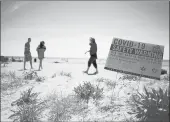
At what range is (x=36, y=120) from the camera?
2.71 metres

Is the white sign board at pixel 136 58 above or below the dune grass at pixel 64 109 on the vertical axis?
above

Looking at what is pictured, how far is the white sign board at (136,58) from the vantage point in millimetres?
3635

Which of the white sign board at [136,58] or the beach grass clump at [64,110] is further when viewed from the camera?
the white sign board at [136,58]

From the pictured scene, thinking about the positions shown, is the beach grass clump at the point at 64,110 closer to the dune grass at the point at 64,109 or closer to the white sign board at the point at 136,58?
the dune grass at the point at 64,109

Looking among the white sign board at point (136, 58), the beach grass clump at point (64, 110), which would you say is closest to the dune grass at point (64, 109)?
the beach grass clump at point (64, 110)

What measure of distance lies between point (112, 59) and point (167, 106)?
1858mm

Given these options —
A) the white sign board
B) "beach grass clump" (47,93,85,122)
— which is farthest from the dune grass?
the white sign board

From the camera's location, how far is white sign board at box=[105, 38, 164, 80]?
363 centimetres

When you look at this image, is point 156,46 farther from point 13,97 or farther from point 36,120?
point 13,97

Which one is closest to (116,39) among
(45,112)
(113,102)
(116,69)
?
(116,69)

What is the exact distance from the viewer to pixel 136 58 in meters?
3.73

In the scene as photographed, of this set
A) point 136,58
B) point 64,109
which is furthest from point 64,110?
point 136,58

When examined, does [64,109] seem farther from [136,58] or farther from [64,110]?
[136,58]

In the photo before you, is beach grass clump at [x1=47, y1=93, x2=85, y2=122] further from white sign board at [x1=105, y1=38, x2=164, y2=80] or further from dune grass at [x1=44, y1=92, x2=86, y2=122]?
white sign board at [x1=105, y1=38, x2=164, y2=80]
